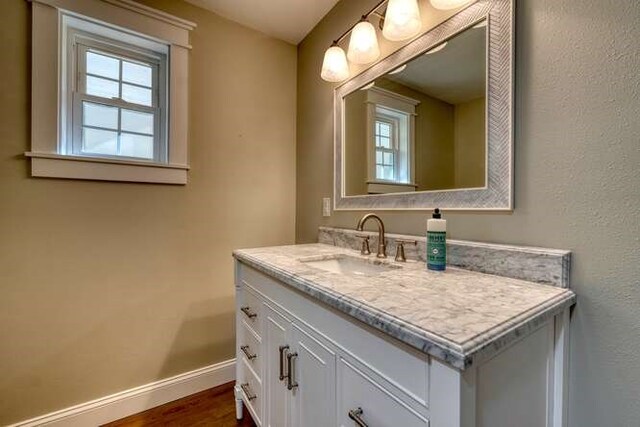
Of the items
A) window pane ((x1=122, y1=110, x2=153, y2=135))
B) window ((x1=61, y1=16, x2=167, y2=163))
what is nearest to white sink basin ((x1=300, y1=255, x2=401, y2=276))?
window ((x1=61, y1=16, x2=167, y2=163))

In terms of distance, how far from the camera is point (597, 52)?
29.3 inches

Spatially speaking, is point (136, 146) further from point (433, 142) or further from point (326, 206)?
point (433, 142)

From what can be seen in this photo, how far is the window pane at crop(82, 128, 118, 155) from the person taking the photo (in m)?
1.49

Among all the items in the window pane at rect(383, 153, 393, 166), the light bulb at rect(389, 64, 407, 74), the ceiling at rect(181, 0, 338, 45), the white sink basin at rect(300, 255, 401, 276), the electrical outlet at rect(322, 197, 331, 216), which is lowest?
the white sink basin at rect(300, 255, 401, 276)

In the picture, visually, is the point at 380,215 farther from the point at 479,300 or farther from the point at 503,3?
the point at 503,3

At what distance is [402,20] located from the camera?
1.15m

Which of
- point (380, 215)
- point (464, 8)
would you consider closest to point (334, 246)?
point (380, 215)

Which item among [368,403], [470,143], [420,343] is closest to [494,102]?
[470,143]

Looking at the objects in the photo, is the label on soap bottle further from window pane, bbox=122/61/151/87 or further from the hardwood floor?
window pane, bbox=122/61/151/87

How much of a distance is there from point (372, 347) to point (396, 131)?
3.26 feet

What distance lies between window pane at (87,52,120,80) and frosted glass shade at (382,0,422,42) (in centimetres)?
141

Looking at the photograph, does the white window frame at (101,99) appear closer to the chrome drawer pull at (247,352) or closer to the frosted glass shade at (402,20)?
the chrome drawer pull at (247,352)

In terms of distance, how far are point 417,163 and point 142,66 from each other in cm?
159

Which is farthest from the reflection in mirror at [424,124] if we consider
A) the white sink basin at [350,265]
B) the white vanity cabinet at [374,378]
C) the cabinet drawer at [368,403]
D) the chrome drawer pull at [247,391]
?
the chrome drawer pull at [247,391]
